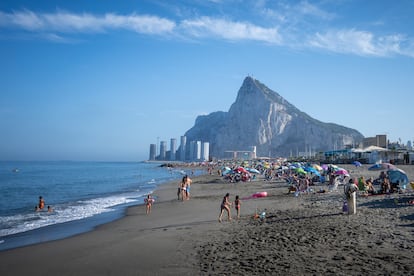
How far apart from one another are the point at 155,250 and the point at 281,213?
559 centimetres

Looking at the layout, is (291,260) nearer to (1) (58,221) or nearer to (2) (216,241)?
(2) (216,241)

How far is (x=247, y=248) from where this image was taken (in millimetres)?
6953

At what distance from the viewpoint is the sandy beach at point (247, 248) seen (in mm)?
5680

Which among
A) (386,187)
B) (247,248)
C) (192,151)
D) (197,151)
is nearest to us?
(247,248)

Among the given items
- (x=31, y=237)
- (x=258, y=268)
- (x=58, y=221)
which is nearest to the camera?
(x=258, y=268)

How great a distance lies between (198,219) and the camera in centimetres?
1191

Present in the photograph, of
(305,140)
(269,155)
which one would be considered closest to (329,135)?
(305,140)

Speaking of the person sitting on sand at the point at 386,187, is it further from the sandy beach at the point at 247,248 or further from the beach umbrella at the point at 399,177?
the sandy beach at the point at 247,248

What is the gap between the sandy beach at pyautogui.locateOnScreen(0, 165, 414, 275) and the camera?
18.6 ft

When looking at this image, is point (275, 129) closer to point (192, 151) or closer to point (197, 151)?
point (197, 151)

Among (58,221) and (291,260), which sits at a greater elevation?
(291,260)

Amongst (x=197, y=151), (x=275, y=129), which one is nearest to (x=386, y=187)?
(x=275, y=129)

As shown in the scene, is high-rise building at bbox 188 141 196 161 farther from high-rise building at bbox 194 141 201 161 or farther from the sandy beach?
the sandy beach

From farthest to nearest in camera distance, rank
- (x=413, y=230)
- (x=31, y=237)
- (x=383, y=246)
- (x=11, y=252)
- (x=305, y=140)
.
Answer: (x=305, y=140) < (x=31, y=237) < (x=11, y=252) < (x=413, y=230) < (x=383, y=246)
